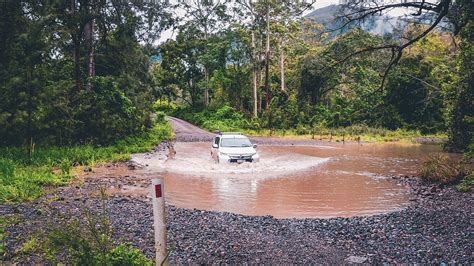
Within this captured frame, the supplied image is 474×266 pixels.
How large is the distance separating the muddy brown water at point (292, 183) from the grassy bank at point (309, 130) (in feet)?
37.0

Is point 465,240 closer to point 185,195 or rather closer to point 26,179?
point 185,195

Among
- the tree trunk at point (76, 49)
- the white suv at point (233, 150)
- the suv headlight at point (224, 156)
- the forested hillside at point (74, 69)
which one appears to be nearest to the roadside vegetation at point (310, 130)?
the forested hillside at point (74, 69)

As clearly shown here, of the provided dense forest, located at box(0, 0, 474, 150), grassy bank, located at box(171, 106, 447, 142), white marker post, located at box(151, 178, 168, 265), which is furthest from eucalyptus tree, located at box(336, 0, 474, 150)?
grassy bank, located at box(171, 106, 447, 142)

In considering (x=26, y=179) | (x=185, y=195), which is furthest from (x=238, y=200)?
(x=26, y=179)

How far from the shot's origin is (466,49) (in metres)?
16.6

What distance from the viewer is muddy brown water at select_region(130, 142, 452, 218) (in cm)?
1179

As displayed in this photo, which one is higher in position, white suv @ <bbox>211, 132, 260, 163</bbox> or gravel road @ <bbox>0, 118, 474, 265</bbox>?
white suv @ <bbox>211, 132, 260, 163</bbox>

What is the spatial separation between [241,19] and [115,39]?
81.2 feet

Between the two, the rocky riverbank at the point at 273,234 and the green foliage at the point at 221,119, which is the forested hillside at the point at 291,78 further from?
the rocky riverbank at the point at 273,234

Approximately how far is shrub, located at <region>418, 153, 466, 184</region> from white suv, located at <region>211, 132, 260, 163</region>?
24.1ft

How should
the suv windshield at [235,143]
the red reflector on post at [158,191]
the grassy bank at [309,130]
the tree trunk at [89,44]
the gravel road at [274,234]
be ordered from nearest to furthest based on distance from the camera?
1. the red reflector on post at [158,191]
2. the gravel road at [274,234]
3. the suv windshield at [235,143]
4. the tree trunk at [89,44]
5. the grassy bank at [309,130]

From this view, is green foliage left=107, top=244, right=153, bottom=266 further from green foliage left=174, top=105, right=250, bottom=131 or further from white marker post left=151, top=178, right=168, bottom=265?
green foliage left=174, top=105, right=250, bottom=131

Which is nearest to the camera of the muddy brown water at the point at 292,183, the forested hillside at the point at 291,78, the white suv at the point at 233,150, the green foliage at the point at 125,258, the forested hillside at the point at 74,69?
the green foliage at the point at 125,258

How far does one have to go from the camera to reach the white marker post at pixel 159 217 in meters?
4.74
